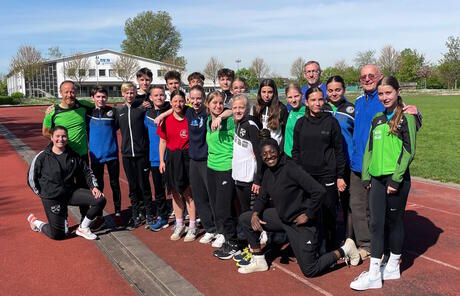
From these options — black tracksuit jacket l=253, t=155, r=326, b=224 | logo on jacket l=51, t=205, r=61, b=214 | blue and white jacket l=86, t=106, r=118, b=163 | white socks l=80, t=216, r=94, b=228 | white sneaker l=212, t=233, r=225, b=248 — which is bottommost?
white sneaker l=212, t=233, r=225, b=248

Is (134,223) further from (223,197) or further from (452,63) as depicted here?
(452,63)

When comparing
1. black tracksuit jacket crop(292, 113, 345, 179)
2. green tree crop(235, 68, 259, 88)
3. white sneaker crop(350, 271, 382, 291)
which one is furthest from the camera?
green tree crop(235, 68, 259, 88)

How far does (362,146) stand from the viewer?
4477 mm

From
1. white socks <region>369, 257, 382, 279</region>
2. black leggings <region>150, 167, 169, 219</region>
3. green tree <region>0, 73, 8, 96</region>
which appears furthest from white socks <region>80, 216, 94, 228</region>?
green tree <region>0, 73, 8, 96</region>

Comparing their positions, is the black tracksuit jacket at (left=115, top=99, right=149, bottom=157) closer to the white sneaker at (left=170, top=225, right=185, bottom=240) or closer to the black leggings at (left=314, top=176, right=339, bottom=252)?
the white sneaker at (left=170, top=225, right=185, bottom=240)

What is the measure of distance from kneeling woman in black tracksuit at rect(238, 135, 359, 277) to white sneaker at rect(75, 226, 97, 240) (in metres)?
2.30

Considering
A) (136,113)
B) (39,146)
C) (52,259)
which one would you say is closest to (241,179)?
(136,113)

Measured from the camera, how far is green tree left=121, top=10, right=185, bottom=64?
8656 centimetres

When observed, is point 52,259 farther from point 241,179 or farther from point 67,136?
point 241,179

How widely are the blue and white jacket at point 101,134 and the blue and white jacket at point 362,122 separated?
336 centimetres

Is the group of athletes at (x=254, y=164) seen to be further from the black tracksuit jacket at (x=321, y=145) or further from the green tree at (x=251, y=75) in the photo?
the green tree at (x=251, y=75)

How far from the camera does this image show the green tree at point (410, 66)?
76125 mm

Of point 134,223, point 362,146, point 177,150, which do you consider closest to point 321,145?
point 362,146

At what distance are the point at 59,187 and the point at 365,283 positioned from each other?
4.03 metres
